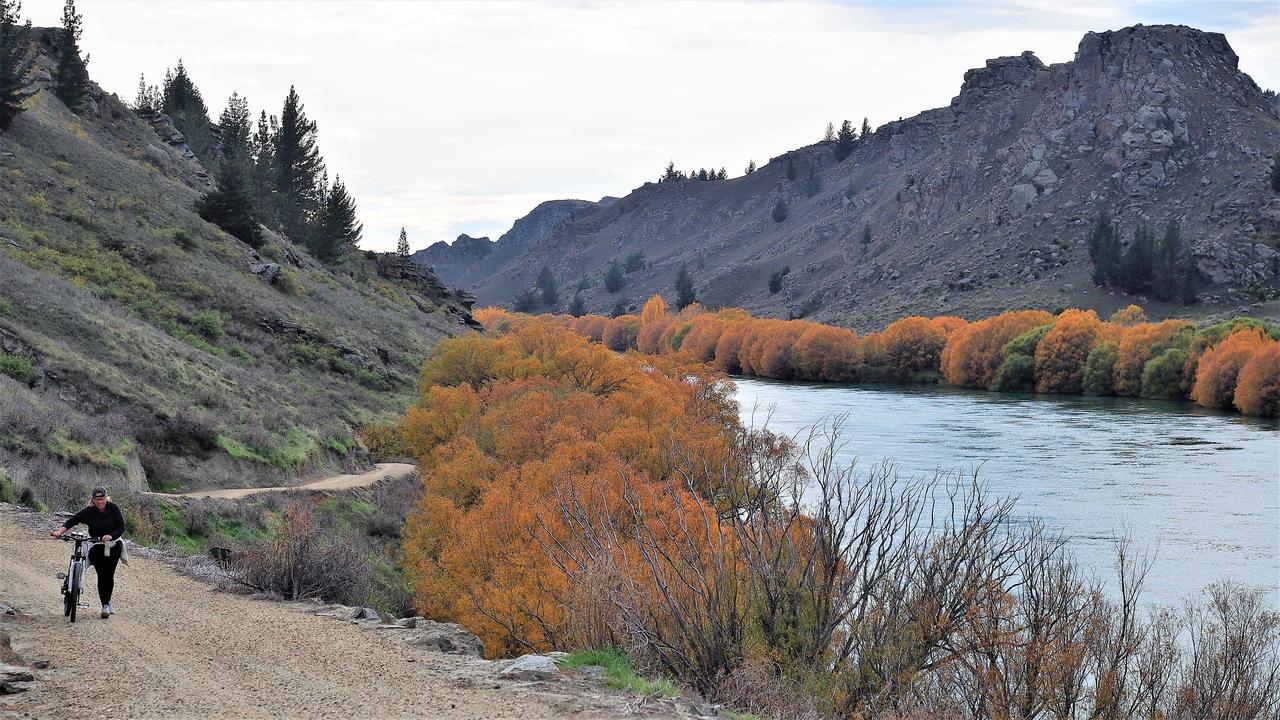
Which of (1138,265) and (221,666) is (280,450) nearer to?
(221,666)

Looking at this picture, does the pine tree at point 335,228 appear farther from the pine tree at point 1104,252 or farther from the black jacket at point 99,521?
the pine tree at point 1104,252

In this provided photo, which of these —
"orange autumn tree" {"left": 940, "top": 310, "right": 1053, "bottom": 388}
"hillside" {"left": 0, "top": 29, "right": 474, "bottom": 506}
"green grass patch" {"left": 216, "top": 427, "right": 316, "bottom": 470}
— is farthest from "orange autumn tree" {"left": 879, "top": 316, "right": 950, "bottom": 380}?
"green grass patch" {"left": 216, "top": 427, "right": 316, "bottom": 470}

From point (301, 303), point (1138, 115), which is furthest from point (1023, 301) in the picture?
point (301, 303)

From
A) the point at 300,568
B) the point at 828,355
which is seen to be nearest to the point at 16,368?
the point at 300,568

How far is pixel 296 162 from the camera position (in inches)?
3910

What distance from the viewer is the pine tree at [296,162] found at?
313ft

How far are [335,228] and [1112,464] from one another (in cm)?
5536

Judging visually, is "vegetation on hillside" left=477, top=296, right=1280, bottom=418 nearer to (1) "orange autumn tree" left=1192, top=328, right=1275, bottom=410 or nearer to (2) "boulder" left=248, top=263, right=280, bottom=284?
(1) "orange autumn tree" left=1192, top=328, right=1275, bottom=410

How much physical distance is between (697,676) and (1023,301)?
132 m

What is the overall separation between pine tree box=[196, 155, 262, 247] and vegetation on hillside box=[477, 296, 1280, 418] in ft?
145

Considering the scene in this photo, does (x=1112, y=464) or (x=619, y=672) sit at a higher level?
(x=619, y=672)

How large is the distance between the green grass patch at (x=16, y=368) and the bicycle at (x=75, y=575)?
1844 cm

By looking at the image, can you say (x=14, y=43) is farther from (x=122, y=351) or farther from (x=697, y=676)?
(x=697, y=676)

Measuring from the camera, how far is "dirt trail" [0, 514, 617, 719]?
11352 mm
